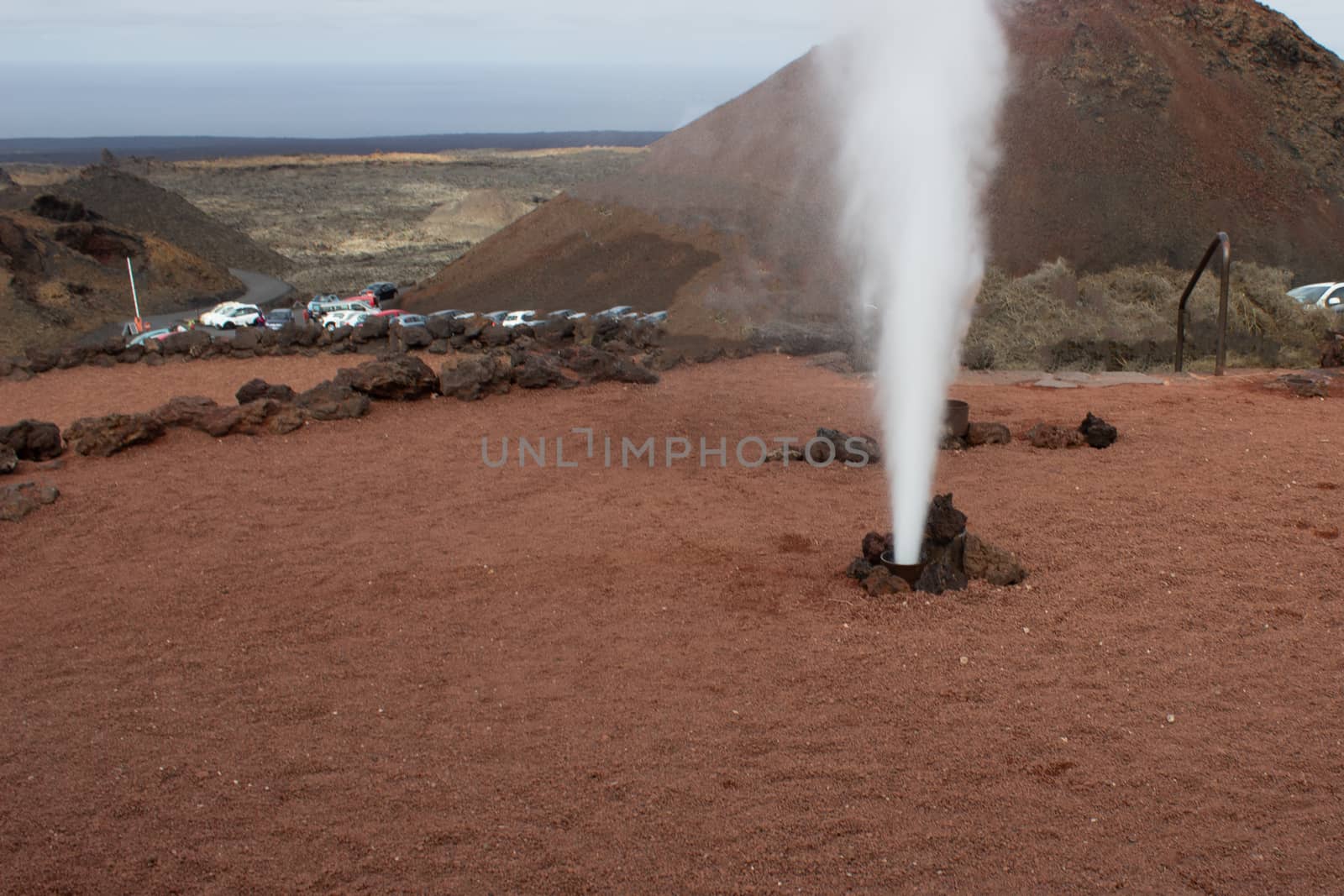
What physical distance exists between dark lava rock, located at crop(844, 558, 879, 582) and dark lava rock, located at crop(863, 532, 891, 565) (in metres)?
0.04

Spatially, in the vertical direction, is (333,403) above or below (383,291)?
above

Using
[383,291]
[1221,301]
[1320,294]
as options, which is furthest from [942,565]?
[383,291]

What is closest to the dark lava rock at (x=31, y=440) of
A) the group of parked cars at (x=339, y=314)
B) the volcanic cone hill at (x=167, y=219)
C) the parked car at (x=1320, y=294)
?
the group of parked cars at (x=339, y=314)

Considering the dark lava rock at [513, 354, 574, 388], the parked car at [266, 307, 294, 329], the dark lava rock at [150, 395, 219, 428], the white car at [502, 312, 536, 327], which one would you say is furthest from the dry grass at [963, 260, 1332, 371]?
the parked car at [266, 307, 294, 329]

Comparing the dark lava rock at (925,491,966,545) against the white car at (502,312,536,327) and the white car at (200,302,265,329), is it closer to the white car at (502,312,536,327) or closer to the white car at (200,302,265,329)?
the white car at (502,312,536,327)

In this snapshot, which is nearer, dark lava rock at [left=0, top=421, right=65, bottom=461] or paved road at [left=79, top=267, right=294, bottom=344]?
dark lava rock at [left=0, top=421, right=65, bottom=461]

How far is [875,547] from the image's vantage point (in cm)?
688

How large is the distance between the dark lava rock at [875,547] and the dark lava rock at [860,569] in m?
0.04

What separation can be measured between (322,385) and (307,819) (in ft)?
25.9

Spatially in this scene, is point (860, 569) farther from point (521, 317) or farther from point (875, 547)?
point (521, 317)

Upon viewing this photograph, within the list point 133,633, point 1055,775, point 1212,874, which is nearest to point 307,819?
point 133,633

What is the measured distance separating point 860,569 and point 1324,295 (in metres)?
17.1

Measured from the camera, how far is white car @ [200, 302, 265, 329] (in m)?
27.6

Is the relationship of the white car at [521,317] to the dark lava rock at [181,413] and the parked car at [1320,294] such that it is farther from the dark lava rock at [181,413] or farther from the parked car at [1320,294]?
the parked car at [1320,294]
